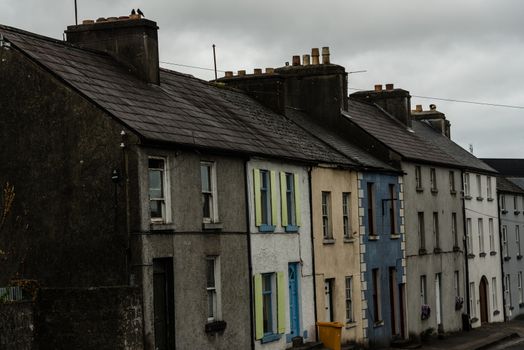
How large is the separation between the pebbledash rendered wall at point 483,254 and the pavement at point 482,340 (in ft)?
5.43

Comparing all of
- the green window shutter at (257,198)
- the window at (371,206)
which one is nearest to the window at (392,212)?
the window at (371,206)

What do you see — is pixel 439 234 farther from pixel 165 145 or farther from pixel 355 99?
pixel 165 145

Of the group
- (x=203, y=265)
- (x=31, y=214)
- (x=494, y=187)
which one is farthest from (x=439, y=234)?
(x=31, y=214)

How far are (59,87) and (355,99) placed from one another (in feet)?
84.4

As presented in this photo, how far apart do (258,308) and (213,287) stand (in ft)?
8.22

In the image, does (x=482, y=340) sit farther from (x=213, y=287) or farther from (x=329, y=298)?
(x=213, y=287)

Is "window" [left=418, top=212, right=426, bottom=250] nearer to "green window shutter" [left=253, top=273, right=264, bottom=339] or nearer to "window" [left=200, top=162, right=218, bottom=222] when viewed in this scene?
"green window shutter" [left=253, top=273, right=264, bottom=339]

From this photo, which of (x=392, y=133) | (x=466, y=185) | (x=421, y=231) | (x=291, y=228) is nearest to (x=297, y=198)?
(x=291, y=228)

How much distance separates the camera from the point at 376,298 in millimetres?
40781

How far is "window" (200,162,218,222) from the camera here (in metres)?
28.2

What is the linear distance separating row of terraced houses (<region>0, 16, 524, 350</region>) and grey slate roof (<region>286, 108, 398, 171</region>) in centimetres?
15

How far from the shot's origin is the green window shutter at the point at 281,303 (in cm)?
3167

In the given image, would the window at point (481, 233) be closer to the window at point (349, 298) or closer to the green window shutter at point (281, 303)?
the window at point (349, 298)

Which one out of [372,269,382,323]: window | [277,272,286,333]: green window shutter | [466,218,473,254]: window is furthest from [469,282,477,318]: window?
[277,272,286,333]: green window shutter
